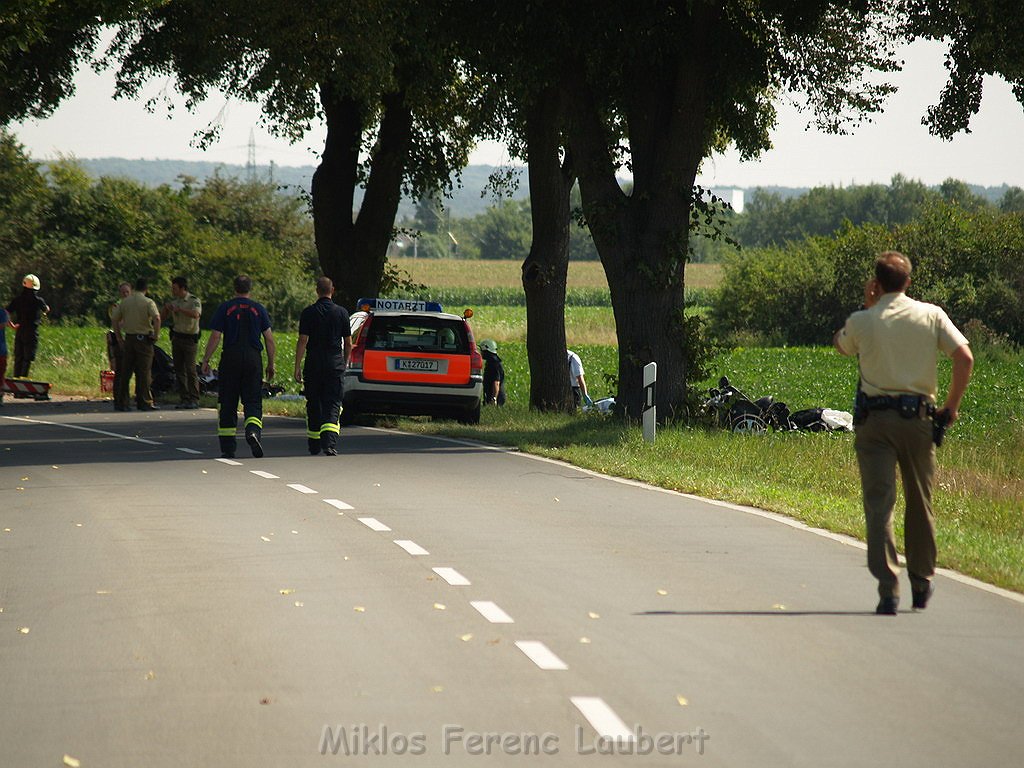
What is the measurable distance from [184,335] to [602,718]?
22172 millimetres

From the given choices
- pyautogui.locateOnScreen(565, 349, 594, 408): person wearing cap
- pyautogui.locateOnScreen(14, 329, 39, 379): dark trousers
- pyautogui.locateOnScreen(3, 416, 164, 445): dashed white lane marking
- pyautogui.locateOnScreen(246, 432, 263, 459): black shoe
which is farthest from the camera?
pyautogui.locateOnScreen(14, 329, 39, 379): dark trousers

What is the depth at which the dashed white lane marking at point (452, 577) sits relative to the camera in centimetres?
948

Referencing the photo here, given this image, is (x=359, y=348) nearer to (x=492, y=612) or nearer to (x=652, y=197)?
(x=652, y=197)

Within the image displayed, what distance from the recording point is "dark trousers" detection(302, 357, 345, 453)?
59.8 ft

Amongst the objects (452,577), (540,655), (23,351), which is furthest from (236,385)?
(23,351)

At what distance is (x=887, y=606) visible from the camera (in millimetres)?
8617

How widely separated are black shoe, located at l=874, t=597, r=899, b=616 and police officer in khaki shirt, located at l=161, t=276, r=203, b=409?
1986cm

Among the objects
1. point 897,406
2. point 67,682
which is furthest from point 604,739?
point 897,406

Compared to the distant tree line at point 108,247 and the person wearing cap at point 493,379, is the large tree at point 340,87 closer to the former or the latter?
the person wearing cap at point 493,379

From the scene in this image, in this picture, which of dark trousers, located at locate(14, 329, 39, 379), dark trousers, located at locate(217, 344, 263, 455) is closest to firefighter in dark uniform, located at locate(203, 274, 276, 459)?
dark trousers, located at locate(217, 344, 263, 455)

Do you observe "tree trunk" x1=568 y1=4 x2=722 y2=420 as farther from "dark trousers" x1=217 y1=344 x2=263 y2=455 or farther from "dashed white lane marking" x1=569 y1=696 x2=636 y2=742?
"dashed white lane marking" x1=569 y1=696 x2=636 y2=742

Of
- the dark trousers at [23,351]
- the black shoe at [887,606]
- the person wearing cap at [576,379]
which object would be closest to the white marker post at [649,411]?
the person wearing cap at [576,379]

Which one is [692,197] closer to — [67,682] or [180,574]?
[180,574]

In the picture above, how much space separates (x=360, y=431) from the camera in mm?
22812
